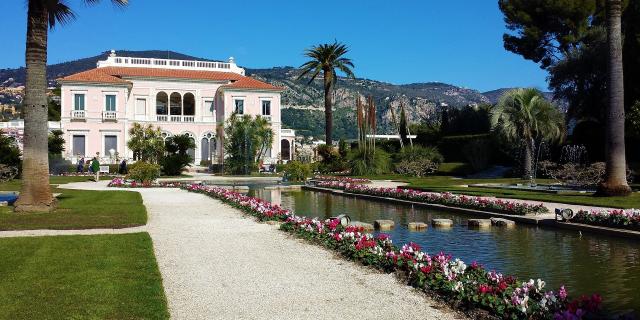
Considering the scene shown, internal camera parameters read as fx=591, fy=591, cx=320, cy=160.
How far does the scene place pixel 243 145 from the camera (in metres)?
45.9

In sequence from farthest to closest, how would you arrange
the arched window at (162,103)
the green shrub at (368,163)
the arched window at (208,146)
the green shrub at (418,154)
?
the arched window at (162,103), the arched window at (208,146), the green shrub at (418,154), the green shrub at (368,163)

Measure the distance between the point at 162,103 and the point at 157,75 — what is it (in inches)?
224

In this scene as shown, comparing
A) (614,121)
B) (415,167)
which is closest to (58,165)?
(415,167)

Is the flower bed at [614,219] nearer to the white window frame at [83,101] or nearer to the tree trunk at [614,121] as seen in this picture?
the tree trunk at [614,121]

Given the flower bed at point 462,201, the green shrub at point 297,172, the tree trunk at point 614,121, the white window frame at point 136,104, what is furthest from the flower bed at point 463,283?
the white window frame at point 136,104

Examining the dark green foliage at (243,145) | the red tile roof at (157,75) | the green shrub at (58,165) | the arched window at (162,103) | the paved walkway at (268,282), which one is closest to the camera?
the paved walkway at (268,282)

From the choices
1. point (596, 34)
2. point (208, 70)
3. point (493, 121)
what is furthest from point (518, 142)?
point (208, 70)

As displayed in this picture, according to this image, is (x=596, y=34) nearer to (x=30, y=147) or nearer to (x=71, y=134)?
(x=30, y=147)

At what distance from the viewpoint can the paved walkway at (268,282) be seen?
20.6 ft

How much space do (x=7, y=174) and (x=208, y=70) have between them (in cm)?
3484

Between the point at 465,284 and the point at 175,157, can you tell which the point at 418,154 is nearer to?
the point at 175,157

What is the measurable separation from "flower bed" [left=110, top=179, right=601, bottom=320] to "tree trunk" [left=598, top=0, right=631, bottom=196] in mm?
12484

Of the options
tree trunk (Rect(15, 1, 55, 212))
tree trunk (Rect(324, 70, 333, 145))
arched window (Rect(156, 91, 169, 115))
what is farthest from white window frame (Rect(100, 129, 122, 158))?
tree trunk (Rect(15, 1, 55, 212))

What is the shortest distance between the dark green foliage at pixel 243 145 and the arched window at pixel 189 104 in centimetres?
1619
